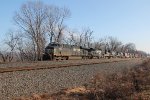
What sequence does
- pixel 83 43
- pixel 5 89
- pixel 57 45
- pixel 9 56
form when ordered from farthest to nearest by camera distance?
pixel 83 43 → pixel 9 56 → pixel 57 45 → pixel 5 89

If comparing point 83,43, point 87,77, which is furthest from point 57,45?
→ point 83,43

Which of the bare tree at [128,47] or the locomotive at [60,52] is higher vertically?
the bare tree at [128,47]

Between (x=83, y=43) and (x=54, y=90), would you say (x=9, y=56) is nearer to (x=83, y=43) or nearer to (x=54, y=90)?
(x=83, y=43)

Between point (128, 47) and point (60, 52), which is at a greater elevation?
point (128, 47)

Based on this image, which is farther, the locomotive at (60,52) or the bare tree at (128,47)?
the bare tree at (128,47)

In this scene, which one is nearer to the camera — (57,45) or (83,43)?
(57,45)

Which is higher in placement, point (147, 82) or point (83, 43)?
point (83, 43)

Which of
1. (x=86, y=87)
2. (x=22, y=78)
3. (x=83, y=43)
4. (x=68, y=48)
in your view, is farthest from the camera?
(x=83, y=43)

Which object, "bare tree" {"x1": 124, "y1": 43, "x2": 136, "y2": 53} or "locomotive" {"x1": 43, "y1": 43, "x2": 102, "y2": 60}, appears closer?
"locomotive" {"x1": 43, "y1": 43, "x2": 102, "y2": 60}

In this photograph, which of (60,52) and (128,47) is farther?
(128,47)

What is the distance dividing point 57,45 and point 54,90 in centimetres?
2394

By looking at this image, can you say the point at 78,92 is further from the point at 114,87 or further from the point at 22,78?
the point at 22,78

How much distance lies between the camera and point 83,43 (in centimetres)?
8794

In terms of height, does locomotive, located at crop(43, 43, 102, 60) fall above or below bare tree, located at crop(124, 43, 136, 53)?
below
